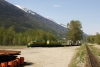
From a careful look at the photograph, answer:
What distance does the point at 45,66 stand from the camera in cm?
2145

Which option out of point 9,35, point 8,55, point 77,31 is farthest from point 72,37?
point 8,55

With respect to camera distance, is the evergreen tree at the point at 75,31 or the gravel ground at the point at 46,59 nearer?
the gravel ground at the point at 46,59

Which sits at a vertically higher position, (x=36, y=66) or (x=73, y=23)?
(x=73, y=23)

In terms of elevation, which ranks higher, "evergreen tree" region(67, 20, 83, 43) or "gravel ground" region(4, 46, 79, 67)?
"evergreen tree" region(67, 20, 83, 43)

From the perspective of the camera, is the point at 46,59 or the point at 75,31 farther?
the point at 75,31

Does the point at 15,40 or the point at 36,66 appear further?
the point at 15,40

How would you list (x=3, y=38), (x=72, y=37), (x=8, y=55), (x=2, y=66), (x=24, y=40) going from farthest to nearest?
(x=72, y=37), (x=24, y=40), (x=3, y=38), (x=8, y=55), (x=2, y=66)

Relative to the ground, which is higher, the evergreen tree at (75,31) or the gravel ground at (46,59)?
the evergreen tree at (75,31)

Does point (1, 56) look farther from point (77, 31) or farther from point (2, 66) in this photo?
point (77, 31)

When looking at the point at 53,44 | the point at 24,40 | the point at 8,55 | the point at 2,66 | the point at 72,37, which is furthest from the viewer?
the point at 72,37

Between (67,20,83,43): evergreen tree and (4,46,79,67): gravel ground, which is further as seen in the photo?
(67,20,83,43): evergreen tree

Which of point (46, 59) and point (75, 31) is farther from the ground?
point (75, 31)

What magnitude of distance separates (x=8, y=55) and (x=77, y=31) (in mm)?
103789

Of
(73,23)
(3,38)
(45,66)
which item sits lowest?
(45,66)
